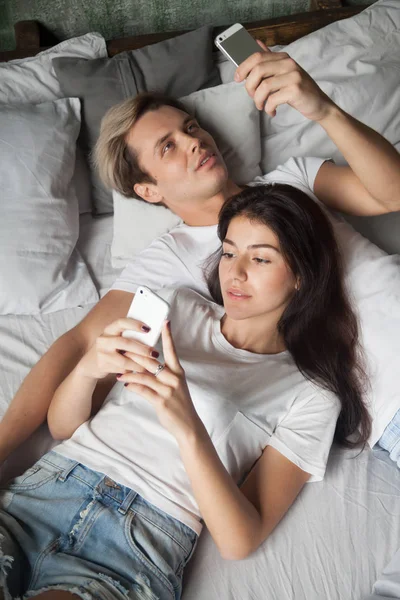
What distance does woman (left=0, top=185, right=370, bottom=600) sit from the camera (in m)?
1.11

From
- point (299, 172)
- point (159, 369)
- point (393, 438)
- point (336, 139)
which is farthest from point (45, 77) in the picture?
point (393, 438)

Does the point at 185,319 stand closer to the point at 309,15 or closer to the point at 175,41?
the point at 175,41

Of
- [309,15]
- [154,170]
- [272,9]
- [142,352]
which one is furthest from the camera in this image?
[272,9]

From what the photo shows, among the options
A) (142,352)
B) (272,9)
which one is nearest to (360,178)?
(142,352)

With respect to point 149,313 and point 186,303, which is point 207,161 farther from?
point 149,313

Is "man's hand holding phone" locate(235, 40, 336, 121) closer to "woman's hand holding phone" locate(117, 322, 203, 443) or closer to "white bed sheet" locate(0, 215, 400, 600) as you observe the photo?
"woman's hand holding phone" locate(117, 322, 203, 443)

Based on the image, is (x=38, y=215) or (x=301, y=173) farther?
(x=38, y=215)

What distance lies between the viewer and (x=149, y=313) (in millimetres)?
1106

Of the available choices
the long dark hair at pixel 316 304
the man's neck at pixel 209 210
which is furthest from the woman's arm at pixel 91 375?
the man's neck at pixel 209 210

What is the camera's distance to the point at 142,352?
1.09 meters

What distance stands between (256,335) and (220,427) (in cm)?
25

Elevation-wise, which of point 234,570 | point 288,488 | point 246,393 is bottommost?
point 234,570

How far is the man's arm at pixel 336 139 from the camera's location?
4.26 feet

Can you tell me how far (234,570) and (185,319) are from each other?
56 cm
